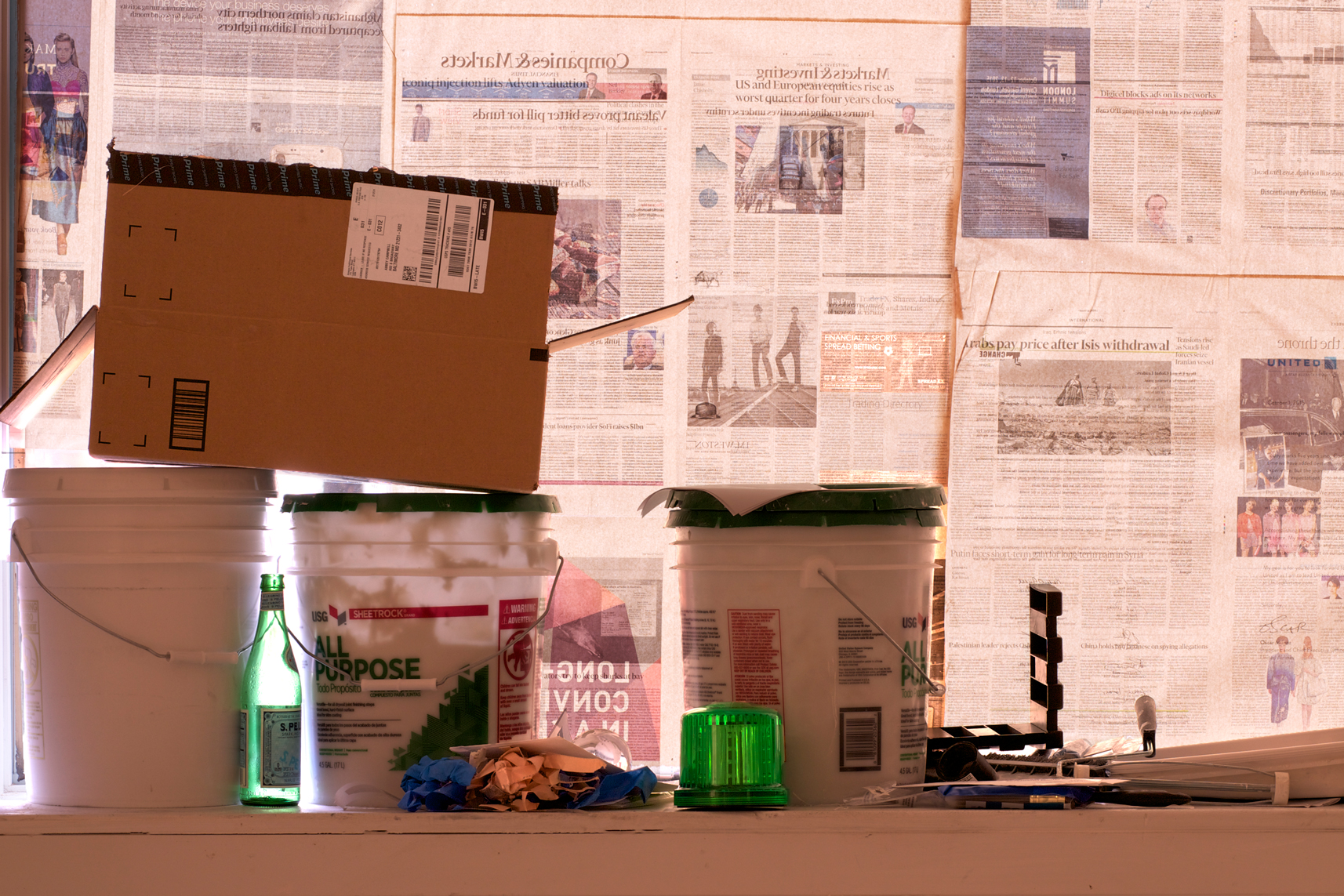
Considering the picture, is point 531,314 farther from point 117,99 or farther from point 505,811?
point 117,99

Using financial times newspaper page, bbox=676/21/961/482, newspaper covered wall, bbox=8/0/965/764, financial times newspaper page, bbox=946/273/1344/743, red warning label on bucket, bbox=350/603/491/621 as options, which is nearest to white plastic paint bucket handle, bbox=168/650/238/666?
red warning label on bucket, bbox=350/603/491/621

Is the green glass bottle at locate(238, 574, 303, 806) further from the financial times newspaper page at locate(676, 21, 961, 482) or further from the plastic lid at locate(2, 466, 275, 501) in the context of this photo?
the financial times newspaper page at locate(676, 21, 961, 482)

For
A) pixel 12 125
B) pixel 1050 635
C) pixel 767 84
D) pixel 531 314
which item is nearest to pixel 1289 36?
pixel 767 84

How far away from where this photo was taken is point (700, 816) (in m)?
0.86

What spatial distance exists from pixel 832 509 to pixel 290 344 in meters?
0.46

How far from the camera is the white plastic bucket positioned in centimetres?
88

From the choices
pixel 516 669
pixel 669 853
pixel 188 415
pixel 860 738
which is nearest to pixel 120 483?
pixel 188 415

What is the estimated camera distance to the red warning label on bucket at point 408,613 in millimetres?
889

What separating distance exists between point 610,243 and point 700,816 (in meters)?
0.73

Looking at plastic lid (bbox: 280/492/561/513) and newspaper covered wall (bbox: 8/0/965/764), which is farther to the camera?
newspaper covered wall (bbox: 8/0/965/764)

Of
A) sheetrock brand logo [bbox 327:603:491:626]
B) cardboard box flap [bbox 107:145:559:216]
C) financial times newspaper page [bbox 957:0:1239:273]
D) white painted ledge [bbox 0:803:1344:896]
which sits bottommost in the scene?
white painted ledge [bbox 0:803:1344:896]

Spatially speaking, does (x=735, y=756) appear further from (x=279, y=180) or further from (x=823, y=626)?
(x=279, y=180)

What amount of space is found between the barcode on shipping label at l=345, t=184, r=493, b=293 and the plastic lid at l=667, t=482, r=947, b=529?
27 centimetres

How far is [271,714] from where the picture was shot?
91cm
